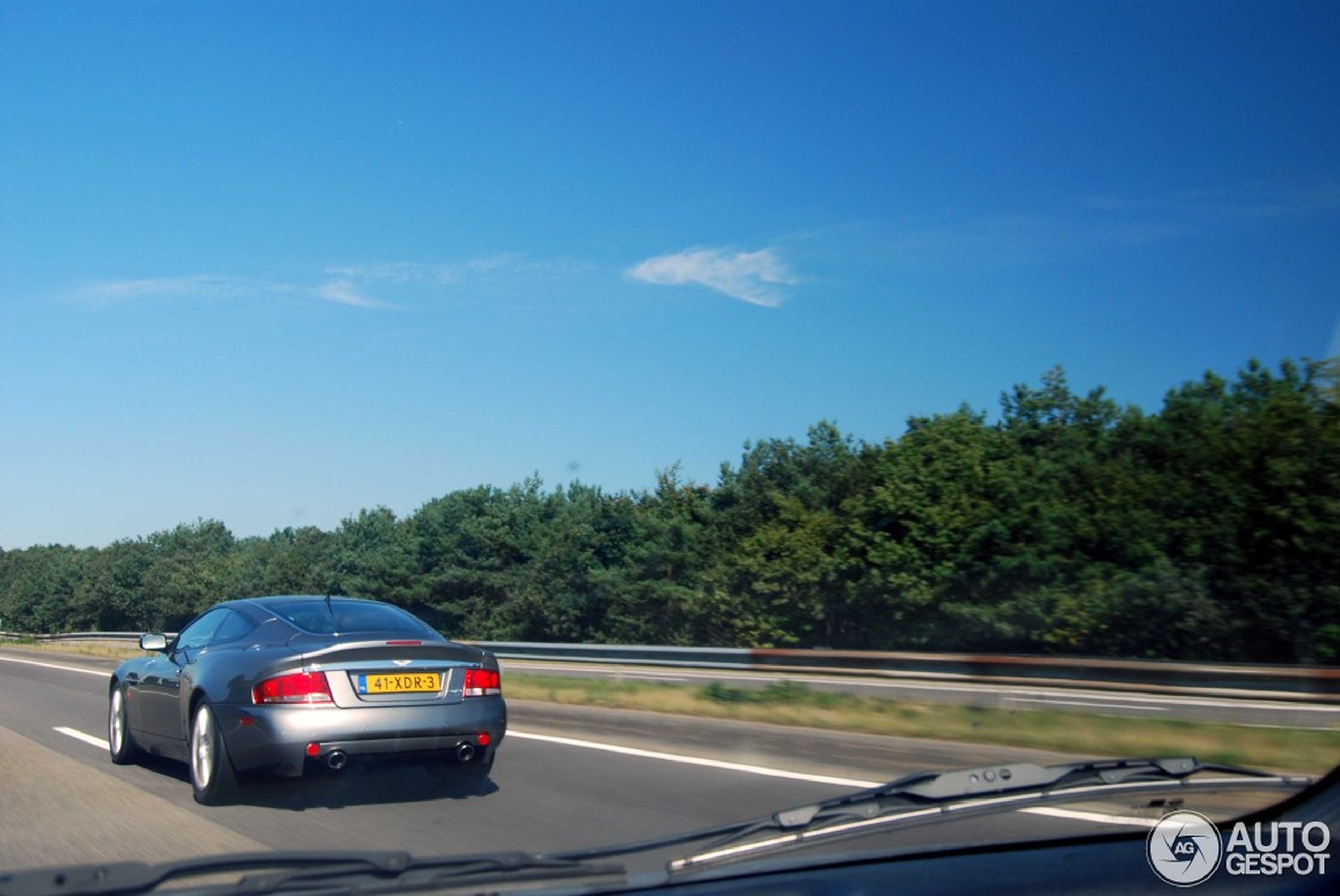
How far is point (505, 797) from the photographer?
7.67 m

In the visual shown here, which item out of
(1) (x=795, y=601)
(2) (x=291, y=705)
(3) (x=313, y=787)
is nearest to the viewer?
(2) (x=291, y=705)

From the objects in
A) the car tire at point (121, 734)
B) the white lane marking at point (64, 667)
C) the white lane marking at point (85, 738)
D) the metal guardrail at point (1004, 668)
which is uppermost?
the car tire at point (121, 734)

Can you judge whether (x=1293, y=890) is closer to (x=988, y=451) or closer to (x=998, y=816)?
(x=998, y=816)

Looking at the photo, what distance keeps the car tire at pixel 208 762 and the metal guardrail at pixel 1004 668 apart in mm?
11523

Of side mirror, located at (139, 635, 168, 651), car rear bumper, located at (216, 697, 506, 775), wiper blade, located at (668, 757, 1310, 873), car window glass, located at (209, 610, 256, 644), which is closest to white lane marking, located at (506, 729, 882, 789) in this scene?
car rear bumper, located at (216, 697, 506, 775)

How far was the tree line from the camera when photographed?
35594mm

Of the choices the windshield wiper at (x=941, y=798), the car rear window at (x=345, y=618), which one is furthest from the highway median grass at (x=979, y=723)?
the car rear window at (x=345, y=618)

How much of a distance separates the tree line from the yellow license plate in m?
26.0

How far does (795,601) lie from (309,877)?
1901 inches

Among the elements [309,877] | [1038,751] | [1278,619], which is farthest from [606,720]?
[1278,619]

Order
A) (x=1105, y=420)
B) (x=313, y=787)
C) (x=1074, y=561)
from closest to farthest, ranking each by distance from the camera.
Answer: (x=313, y=787)
(x=1074, y=561)
(x=1105, y=420)

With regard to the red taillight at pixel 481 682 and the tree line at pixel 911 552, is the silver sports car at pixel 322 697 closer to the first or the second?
the red taillight at pixel 481 682

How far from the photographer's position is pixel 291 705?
7.09 metres

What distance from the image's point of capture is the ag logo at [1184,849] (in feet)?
10.2
